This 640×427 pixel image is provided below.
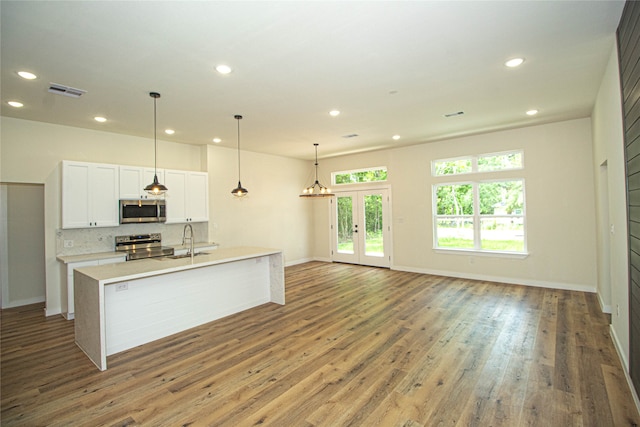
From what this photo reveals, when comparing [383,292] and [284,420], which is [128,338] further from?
[383,292]

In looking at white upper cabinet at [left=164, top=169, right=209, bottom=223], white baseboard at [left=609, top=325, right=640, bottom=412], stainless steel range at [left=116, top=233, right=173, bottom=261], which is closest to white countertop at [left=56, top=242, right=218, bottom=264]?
stainless steel range at [left=116, top=233, right=173, bottom=261]

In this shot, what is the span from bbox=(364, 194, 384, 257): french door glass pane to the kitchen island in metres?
3.67

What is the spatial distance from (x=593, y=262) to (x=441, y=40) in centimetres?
494

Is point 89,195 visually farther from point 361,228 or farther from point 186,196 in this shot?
point 361,228

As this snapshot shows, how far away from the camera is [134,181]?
17.7 ft

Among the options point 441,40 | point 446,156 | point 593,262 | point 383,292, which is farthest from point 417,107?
point 593,262

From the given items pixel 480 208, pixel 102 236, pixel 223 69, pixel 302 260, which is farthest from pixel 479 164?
pixel 102 236

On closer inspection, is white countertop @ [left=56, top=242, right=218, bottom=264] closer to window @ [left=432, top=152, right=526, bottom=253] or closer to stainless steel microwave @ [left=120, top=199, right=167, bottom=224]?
stainless steel microwave @ [left=120, top=199, right=167, bottom=224]

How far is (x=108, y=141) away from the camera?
554cm

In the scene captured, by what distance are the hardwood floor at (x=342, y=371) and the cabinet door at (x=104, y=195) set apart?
62.5 inches

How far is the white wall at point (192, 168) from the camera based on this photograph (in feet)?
15.6

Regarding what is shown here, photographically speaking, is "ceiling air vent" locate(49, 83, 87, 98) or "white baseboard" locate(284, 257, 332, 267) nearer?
"ceiling air vent" locate(49, 83, 87, 98)

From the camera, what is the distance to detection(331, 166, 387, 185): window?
7.93m

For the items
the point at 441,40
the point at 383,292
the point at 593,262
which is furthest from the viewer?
the point at 383,292
